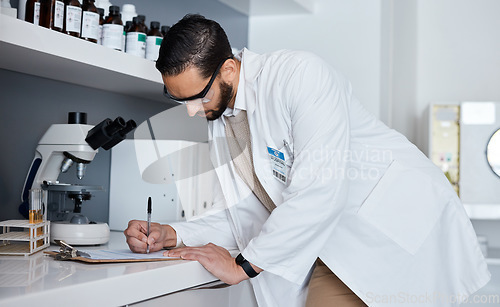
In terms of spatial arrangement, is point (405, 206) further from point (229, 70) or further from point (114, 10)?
point (114, 10)

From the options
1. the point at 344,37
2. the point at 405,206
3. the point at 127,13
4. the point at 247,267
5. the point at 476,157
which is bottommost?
the point at 247,267

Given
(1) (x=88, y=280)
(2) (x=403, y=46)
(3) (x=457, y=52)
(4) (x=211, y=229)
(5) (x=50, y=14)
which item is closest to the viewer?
(1) (x=88, y=280)

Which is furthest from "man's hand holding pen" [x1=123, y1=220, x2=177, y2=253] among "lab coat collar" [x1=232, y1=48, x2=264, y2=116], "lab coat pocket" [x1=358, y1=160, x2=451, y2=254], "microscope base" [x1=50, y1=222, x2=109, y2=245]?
"lab coat pocket" [x1=358, y1=160, x2=451, y2=254]

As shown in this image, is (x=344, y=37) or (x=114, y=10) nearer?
(x=114, y=10)

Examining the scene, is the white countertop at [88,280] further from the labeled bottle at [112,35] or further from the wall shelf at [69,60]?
the labeled bottle at [112,35]

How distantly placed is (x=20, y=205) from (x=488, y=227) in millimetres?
2813

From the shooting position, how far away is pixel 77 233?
4.72 feet

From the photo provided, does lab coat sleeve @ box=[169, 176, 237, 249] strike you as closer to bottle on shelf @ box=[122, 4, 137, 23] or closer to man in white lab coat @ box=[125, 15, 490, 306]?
man in white lab coat @ box=[125, 15, 490, 306]

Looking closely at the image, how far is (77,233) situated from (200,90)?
1.77 ft

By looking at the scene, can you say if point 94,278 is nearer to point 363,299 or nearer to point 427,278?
point 363,299

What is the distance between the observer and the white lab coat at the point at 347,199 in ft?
3.81

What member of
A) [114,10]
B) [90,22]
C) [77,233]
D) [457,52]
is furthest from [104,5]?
[457,52]

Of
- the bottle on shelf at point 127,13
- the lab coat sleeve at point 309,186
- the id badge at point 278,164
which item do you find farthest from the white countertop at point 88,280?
the bottle on shelf at point 127,13

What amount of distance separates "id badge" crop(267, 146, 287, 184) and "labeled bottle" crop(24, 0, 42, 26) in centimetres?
69
